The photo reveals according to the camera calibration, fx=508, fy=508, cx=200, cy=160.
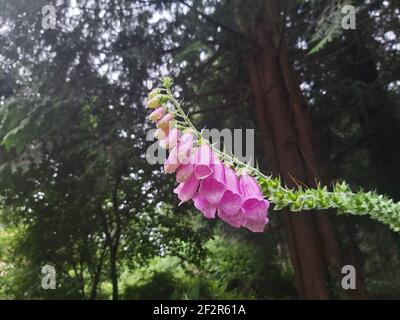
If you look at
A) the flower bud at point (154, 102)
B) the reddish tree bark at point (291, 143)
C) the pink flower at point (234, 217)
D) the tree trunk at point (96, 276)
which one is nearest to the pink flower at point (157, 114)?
the flower bud at point (154, 102)

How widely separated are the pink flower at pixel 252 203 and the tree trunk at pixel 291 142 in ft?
12.8

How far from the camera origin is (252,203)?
1466 mm

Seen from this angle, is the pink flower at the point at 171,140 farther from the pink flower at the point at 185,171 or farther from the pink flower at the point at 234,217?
the pink flower at the point at 234,217

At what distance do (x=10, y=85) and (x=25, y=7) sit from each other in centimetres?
96

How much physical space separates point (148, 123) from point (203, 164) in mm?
4480

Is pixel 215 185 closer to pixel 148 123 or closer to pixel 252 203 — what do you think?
pixel 252 203

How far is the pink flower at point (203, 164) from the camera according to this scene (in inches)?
56.0

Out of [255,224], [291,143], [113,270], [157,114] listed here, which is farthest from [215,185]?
[113,270]

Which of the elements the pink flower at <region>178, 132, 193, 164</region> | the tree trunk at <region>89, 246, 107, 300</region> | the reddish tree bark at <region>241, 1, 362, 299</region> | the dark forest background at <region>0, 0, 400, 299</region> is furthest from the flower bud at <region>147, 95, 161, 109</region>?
the tree trunk at <region>89, 246, 107, 300</region>

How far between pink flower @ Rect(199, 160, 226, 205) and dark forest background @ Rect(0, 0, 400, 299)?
278 cm

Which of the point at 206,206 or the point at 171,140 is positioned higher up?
the point at 171,140

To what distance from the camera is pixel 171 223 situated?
7980 mm
